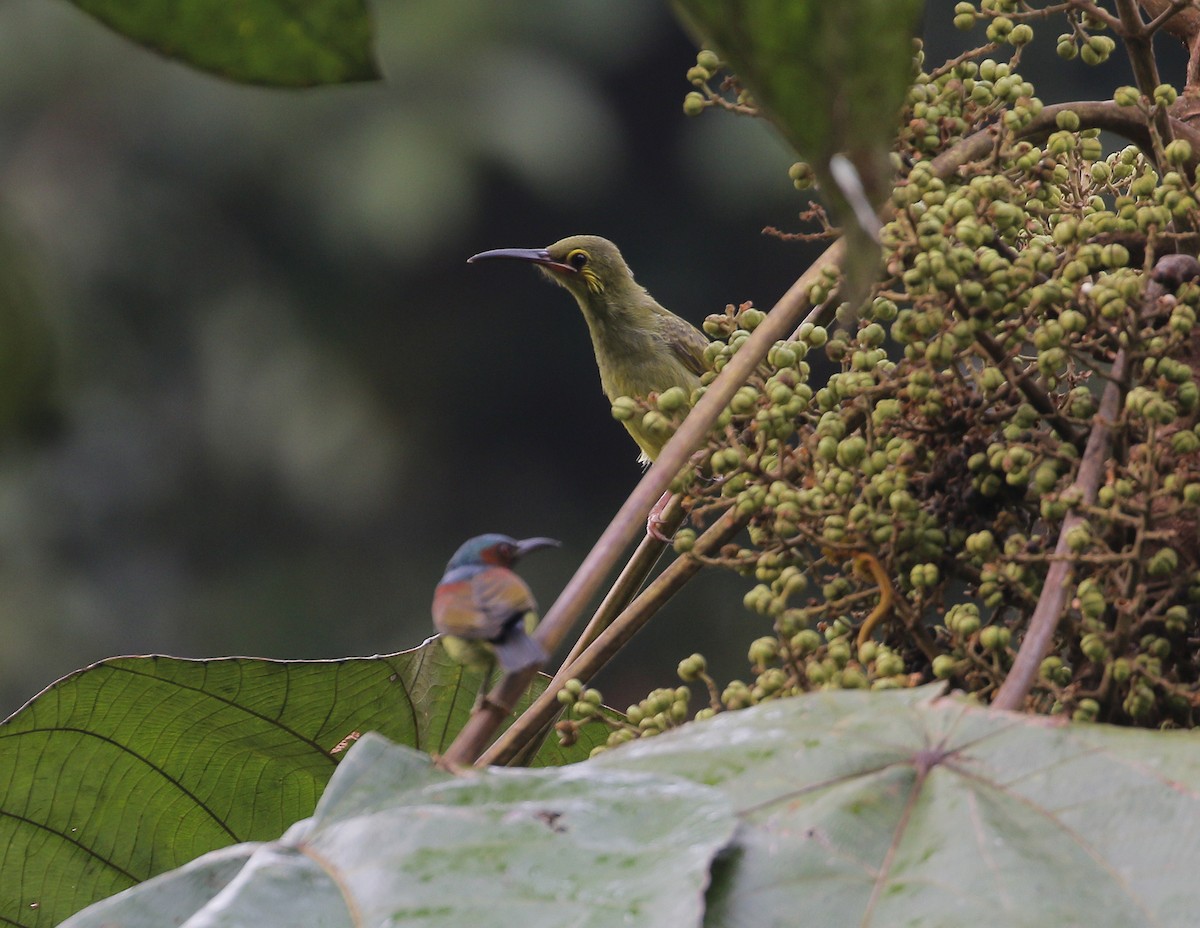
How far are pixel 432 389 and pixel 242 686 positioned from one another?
786cm

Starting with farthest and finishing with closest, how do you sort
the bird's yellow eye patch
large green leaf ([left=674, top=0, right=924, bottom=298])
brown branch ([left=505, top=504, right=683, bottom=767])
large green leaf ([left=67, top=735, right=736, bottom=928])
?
the bird's yellow eye patch
brown branch ([left=505, top=504, right=683, bottom=767])
large green leaf ([left=67, top=735, right=736, bottom=928])
large green leaf ([left=674, top=0, right=924, bottom=298])

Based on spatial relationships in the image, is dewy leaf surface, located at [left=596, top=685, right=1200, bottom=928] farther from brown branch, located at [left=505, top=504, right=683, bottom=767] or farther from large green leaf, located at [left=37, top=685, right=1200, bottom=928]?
brown branch, located at [left=505, top=504, right=683, bottom=767]

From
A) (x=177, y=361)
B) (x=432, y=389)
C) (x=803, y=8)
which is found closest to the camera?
(x=803, y=8)

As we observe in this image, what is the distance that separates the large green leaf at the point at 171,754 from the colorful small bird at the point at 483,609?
0.21 m

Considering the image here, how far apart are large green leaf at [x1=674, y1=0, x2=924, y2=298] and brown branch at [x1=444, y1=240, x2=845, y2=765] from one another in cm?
24

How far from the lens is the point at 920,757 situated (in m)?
0.54

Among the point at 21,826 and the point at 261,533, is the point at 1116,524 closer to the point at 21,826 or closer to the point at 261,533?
the point at 21,826

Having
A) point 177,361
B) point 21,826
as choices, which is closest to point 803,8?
point 21,826

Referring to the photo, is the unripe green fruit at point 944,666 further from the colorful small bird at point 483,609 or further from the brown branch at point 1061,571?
the colorful small bird at point 483,609

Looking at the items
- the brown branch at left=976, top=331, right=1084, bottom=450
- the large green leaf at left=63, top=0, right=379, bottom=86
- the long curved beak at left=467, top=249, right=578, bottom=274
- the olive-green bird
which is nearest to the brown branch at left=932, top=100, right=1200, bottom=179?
the brown branch at left=976, top=331, right=1084, bottom=450

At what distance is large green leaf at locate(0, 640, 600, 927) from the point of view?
895 millimetres

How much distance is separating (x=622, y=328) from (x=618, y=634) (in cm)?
191

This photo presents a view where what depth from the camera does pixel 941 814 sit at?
1.71ft

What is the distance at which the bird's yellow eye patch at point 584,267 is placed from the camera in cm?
255
